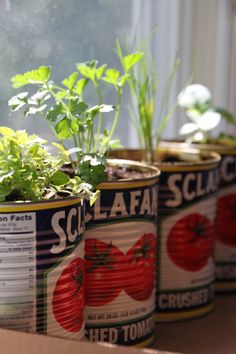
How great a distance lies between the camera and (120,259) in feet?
2.82

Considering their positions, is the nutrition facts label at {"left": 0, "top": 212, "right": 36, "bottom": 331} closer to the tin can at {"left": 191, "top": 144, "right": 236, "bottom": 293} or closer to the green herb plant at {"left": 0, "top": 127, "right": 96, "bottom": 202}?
the green herb plant at {"left": 0, "top": 127, "right": 96, "bottom": 202}

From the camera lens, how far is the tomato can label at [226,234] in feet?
3.70

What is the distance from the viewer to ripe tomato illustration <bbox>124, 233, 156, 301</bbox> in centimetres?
87

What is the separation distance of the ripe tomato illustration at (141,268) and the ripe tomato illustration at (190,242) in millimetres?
89

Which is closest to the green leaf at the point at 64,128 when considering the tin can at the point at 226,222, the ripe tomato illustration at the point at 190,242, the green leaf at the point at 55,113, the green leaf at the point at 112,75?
the green leaf at the point at 55,113

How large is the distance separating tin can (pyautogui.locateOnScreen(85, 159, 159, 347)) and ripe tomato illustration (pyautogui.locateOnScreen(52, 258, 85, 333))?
0.20ft

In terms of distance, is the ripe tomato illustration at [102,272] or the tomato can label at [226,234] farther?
the tomato can label at [226,234]

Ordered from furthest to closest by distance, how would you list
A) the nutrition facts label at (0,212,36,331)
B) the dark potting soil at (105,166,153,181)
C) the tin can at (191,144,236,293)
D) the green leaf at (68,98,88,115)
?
1. the tin can at (191,144,236,293)
2. the dark potting soil at (105,166,153,181)
3. the green leaf at (68,98,88,115)
4. the nutrition facts label at (0,212,36,331)

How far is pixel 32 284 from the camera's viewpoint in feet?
2.41

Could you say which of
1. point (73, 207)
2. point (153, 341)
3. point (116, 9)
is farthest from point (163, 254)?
point (116, 9)

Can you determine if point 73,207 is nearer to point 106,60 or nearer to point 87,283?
point 87,283

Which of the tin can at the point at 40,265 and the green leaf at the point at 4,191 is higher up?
the green leaf at the point at 4,191

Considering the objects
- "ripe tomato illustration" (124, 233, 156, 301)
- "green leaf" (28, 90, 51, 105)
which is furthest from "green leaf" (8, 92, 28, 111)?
"ripe tomato illustration" (124, 233, 156, 301)

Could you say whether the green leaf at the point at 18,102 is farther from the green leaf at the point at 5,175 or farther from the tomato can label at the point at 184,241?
the tomato can label at the point at 184,241
